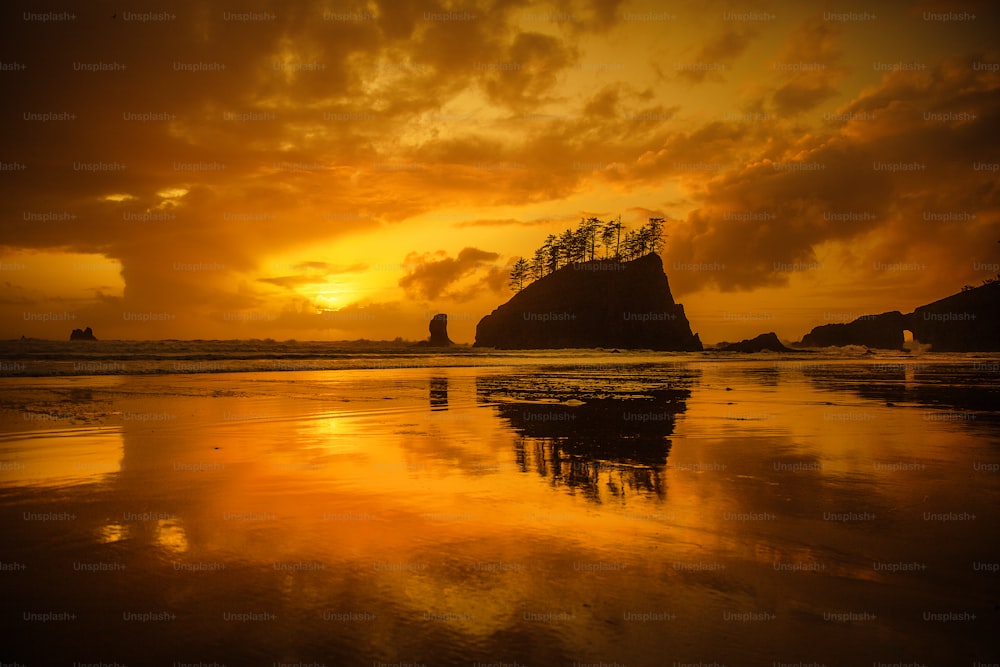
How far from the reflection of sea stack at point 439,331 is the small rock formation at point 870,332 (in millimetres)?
97398

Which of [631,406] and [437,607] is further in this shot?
[631,406]

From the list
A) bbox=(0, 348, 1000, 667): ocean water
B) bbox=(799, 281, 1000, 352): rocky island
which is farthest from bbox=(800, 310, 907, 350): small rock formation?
bbox=(0, 348, 1000, 667): ocean water

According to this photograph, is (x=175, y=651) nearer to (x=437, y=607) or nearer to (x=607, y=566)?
(x=437, y=607)

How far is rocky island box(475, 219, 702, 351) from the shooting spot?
118 meters

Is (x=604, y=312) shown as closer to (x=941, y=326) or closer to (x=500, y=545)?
(x=941, y=326)

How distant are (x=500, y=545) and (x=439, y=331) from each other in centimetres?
15446

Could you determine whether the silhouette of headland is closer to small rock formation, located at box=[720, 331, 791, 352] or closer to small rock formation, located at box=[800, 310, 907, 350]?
small rock formation, located at box=[720, 331, 791, 352]

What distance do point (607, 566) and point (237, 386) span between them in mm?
27086

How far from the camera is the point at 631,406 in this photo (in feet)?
66.6

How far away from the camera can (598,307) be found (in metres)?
123

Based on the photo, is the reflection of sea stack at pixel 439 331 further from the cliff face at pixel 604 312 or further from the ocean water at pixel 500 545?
the ocean water at pixel 500 545

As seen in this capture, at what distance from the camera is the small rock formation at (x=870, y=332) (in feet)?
448

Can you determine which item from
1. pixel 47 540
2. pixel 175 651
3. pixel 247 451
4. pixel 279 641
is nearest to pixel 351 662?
pixel 279 641

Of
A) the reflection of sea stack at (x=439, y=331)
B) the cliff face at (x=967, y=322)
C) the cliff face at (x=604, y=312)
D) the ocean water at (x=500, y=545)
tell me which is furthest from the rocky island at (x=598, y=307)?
the ocean water at (x=500, y=545)
